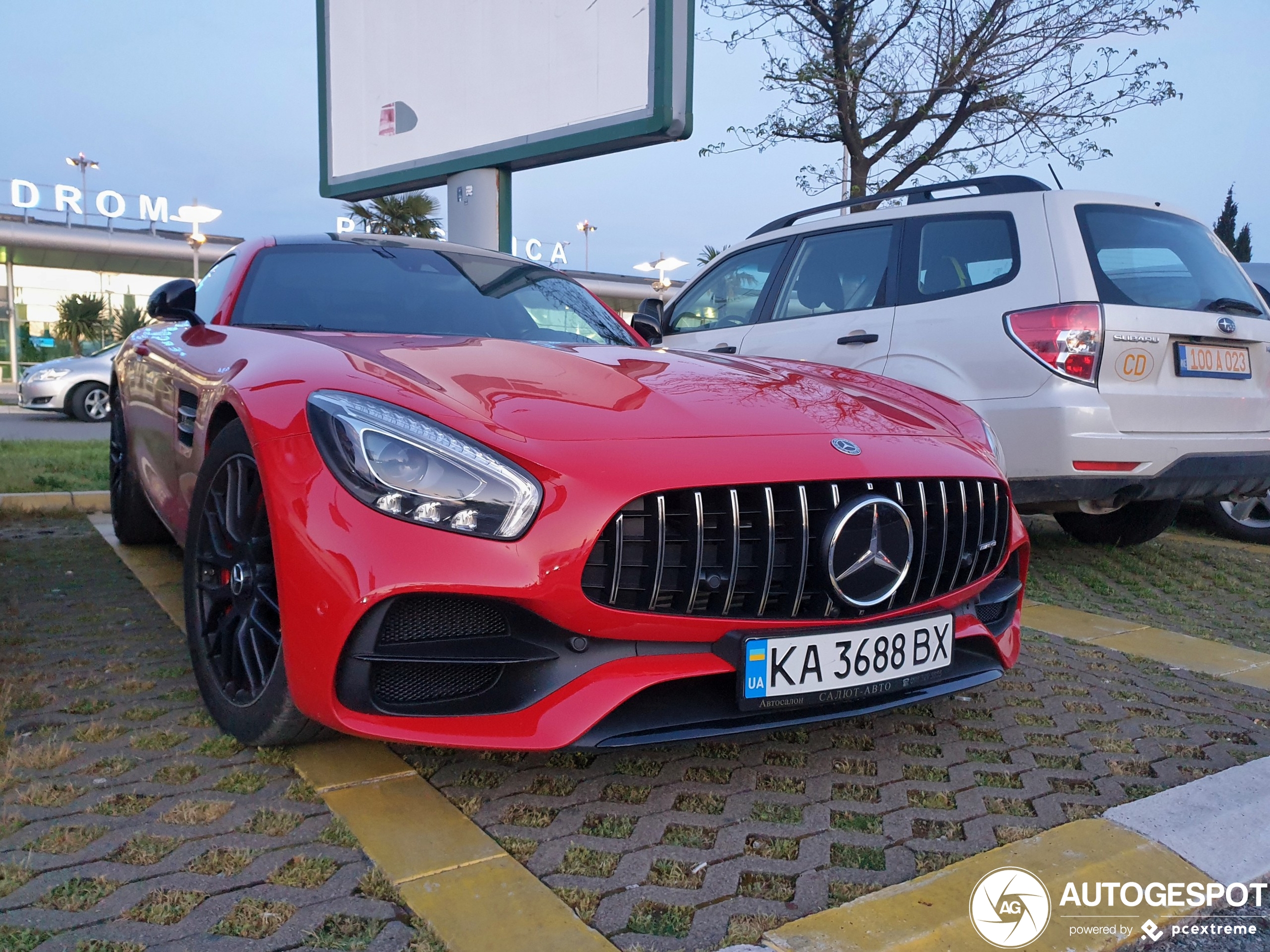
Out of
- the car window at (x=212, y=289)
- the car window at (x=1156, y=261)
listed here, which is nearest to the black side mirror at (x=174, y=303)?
the car window at (x=212, y=289)

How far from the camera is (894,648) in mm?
2275

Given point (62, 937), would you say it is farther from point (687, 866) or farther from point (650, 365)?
point (650, 365)

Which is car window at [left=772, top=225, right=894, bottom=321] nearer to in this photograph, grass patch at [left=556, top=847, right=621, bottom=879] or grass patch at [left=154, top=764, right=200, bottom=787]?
grass patch at [left=556, top=847, right=621, bottom=879]

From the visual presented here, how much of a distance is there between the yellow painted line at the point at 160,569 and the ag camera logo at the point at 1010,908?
2.76 m

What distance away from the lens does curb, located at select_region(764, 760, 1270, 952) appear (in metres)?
1.70

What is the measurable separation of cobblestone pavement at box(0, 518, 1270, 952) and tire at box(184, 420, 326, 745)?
13 centimetres

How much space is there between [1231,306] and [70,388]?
51.0ft

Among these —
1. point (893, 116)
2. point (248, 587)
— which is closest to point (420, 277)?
point (248, 587)

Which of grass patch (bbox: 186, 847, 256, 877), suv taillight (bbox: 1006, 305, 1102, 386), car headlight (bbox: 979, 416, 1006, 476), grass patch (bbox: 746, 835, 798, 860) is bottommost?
grass patch (bbox: 746, 835, 798, 860)

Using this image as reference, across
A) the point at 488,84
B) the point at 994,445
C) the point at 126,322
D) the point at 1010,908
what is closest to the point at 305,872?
the point at 1010,908

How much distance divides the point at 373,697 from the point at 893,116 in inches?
413

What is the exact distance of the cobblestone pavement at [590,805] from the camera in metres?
1.76

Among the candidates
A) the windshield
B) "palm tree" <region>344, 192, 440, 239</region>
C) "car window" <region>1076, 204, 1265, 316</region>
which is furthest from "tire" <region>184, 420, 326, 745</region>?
"palm tree" <region>344, 192, 440, 239</region>

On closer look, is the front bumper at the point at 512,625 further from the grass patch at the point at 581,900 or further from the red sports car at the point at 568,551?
the grass patch at the point at 581,900
